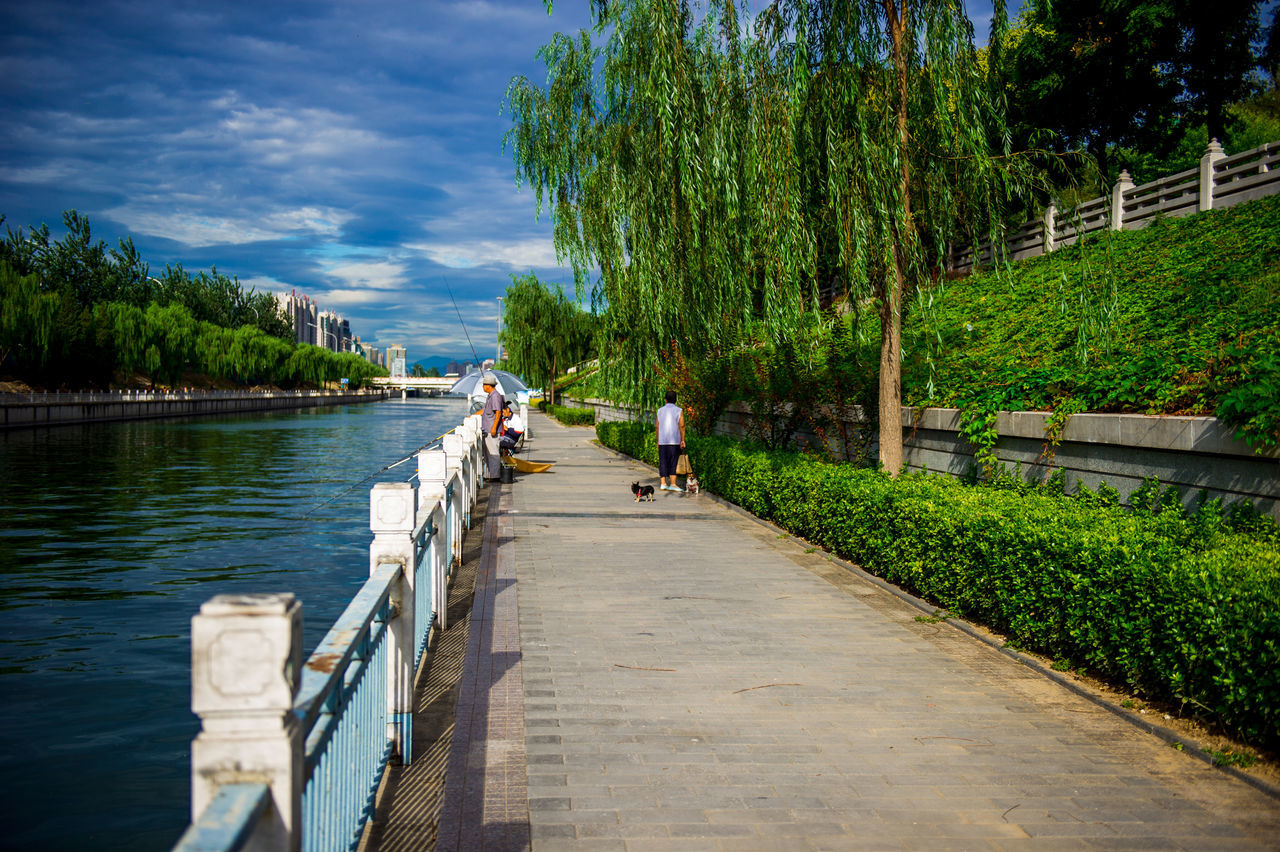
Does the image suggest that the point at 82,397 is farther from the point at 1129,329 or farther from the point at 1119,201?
the point at 1129,329

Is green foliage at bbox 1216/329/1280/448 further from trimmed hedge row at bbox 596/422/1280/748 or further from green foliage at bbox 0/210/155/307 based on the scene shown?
green foliage at bbox 0/210/155/307

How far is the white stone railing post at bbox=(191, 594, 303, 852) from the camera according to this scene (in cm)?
202

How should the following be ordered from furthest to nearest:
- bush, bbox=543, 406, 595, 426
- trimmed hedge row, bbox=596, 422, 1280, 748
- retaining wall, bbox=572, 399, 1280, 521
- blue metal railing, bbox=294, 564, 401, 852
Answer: bush, bbox=543, 406, 595, 426
retaining wall, bbox=572, 399, 1280, 521
trimmed hedge row, bbox=596, 422, 1280, 748
blue metal railing, bbox=294, 564, 401, 852

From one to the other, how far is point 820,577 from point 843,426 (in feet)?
14.3

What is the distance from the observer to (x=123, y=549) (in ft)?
45.2

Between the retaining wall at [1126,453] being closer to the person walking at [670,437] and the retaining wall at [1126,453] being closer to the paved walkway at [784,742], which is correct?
the paved walkway at [784,742]

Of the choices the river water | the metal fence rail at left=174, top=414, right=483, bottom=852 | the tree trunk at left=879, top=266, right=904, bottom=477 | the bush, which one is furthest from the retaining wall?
the bush

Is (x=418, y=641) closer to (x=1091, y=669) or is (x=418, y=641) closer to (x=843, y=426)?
(x=1091, y=669)

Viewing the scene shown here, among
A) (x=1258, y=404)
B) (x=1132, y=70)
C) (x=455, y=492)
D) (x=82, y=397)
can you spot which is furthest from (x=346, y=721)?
(x=82, y=397)

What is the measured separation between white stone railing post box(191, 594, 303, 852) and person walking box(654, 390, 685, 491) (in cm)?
1439

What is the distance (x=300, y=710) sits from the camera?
2455 mm

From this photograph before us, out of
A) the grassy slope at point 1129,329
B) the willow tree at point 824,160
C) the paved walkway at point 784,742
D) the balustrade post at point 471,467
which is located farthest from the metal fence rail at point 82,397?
the paved walkway at point 784,742

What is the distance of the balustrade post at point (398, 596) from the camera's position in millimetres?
4613

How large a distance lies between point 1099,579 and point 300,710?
4.96m
